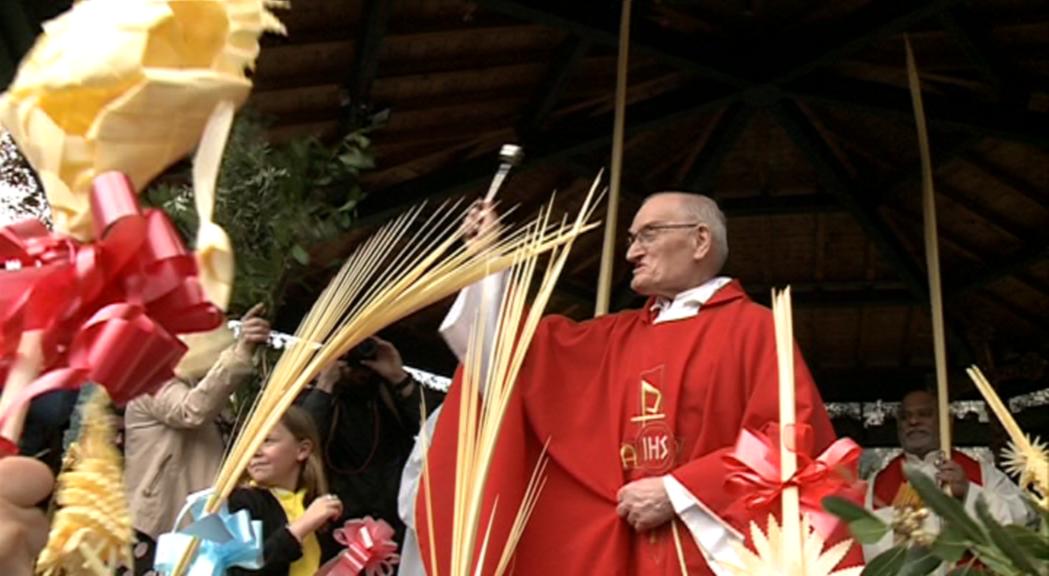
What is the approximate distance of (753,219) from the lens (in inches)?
270

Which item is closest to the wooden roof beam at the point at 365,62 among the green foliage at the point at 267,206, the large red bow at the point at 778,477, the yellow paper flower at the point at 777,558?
the green foliage at the point at 267,206

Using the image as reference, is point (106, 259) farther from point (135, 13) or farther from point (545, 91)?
point (545, 91)

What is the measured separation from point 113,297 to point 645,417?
7.35 feet

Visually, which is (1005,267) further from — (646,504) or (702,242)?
(646,504)

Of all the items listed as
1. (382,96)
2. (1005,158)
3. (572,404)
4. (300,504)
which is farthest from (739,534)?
(1005,158)

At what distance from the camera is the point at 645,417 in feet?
10.7

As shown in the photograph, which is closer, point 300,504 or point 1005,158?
point 300,504

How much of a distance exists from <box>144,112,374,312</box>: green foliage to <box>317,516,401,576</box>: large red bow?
617mm

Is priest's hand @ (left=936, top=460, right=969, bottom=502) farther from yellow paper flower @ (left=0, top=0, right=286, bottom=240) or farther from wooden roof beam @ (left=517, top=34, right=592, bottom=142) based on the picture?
yellow paper flower @ (left=0, top=0, right=286, bottom=240)

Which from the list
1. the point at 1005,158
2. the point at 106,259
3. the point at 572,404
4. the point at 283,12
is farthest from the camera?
the point at 1005,158

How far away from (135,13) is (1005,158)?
Result: 557 cm

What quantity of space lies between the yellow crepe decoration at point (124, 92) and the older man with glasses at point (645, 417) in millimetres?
1946

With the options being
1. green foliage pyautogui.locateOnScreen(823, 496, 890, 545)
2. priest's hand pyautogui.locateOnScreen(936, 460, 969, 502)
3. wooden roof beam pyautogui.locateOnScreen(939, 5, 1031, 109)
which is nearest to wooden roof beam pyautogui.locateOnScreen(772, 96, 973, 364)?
wooden roof beam pyautogui.locateOnScreen(939, 5, 1031, 109)

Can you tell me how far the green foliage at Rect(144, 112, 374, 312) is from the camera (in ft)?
12.6
